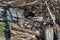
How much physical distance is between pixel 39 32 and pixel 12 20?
61 cm

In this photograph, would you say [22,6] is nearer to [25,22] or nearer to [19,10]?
[19,10]

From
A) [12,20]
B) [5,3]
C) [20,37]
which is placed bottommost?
[20,37]

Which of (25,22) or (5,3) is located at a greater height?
(5,3)

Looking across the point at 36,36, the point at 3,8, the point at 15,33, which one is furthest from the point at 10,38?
the point at 3,8

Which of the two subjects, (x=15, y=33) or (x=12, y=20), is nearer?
(x=15, y=33)

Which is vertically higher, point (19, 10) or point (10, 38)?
A: point (19, 10)

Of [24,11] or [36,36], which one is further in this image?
[24,11]

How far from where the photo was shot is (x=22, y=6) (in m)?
4.30

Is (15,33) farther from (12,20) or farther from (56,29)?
(56,29)

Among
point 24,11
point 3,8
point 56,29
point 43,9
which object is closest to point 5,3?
point 3,8

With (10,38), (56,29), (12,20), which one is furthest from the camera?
(12,20)

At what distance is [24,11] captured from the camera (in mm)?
4297

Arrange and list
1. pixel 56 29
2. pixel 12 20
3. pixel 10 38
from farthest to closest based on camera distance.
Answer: pixel 12 20
pixel 10 38
pixel 56 29

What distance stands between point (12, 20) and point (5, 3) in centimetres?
42
